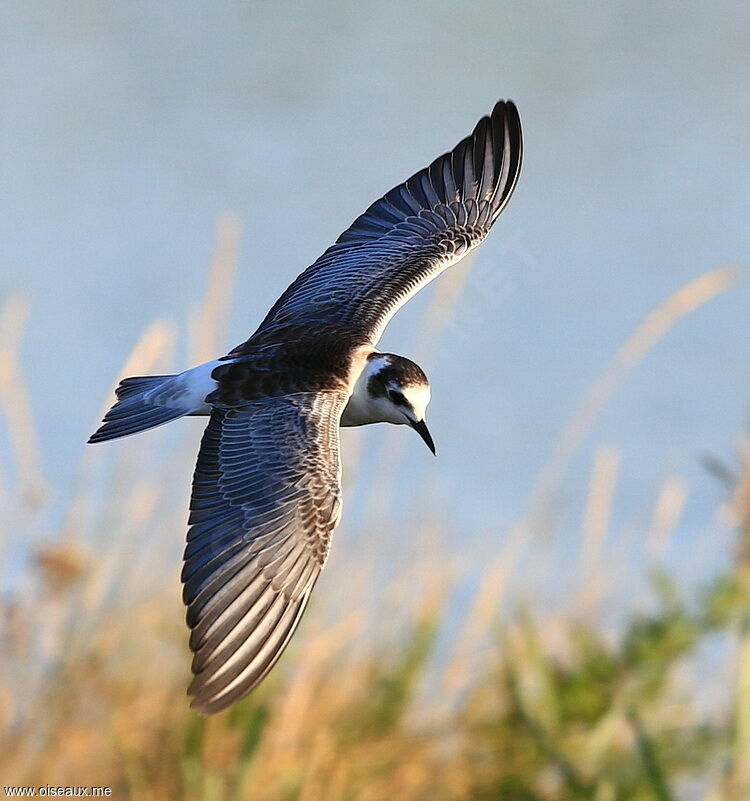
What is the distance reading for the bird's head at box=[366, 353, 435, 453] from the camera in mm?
3363

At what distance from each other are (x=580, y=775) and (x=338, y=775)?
2.66 ft

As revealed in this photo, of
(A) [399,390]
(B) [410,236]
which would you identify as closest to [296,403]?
(A) [399,390]

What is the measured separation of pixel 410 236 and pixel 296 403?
124cm

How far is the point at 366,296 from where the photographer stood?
3852 mm

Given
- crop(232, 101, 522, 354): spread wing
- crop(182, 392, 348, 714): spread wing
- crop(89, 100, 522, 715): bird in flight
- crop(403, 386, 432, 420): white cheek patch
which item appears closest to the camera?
crop(182, 392, 348, 714): spread wing

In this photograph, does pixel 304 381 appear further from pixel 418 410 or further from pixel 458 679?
pixel 458 679

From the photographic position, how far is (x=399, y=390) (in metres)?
3.36

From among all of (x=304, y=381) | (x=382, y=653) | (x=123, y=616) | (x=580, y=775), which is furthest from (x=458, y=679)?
(x=304, y=381)

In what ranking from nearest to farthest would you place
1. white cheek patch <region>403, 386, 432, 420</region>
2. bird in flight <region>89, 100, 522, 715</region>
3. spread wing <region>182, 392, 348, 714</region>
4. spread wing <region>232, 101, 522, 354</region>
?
spread wing <region>182, 392, 348, 714</region> → bird in flight <region>89, 100, 522, 715</region> → white cheek patch <region>403, 386, 432, 420</region> → spread wing <region>232, 101, 522, 354</region>

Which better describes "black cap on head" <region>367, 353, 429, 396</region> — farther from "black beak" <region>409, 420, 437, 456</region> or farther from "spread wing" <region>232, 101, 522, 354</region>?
"spread wing" <region>232, 101, 522, 354</region>

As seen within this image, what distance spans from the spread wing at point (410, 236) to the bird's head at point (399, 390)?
0.92ft

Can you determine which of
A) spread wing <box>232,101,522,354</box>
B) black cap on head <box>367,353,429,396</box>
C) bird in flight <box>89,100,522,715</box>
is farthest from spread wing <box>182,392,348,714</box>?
spread wing <box>232,101,522,354</box>

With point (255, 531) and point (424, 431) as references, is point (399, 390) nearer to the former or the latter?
point (424, 431)

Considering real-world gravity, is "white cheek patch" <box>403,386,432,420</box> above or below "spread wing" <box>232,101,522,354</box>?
below
